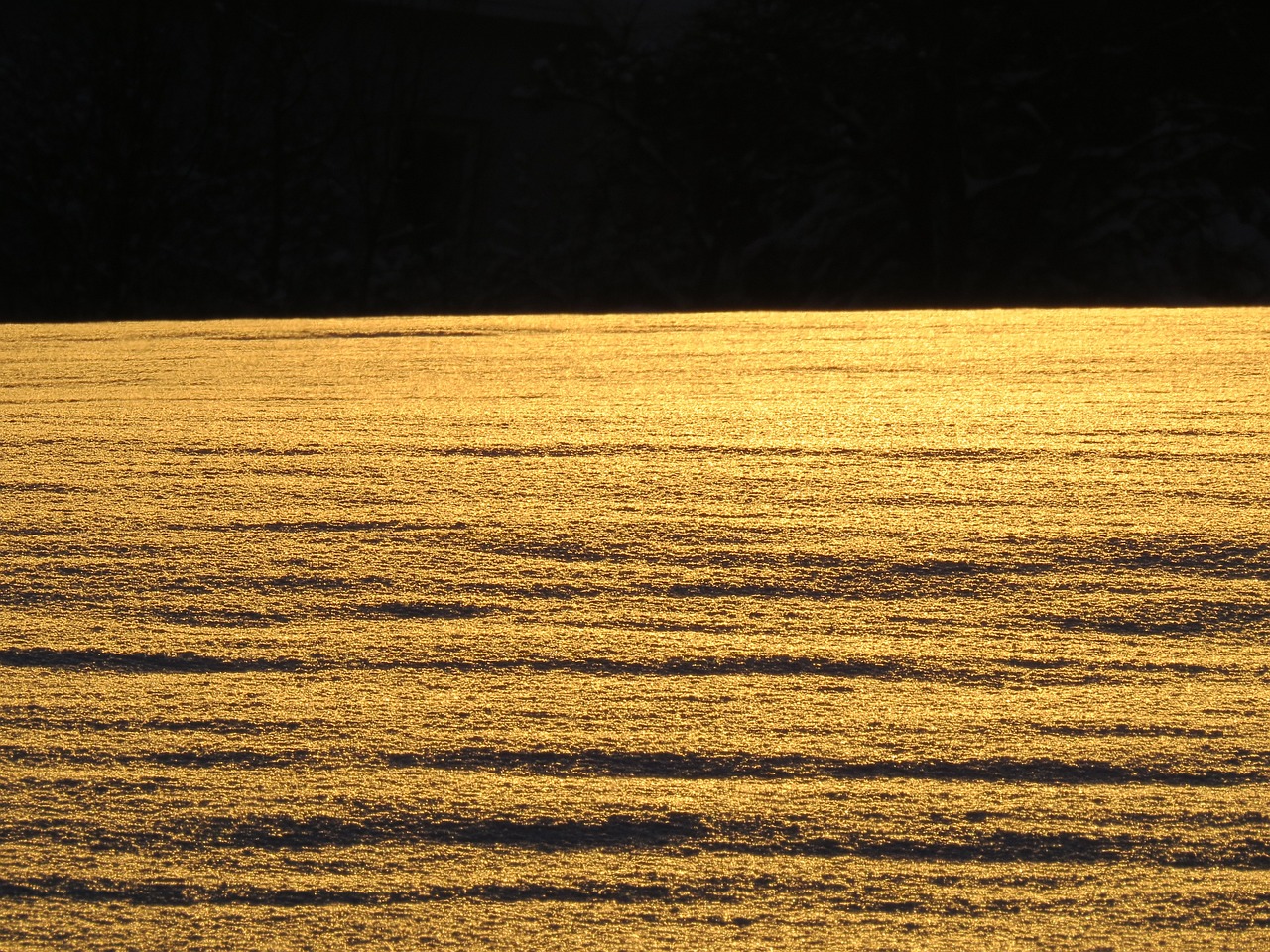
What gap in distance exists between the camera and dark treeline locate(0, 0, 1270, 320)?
4391 mm

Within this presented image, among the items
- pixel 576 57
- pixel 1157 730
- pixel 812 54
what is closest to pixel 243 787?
pixel 1157 730

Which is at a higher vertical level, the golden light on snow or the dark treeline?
the dark treeline

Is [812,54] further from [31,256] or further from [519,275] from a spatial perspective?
[31,256]

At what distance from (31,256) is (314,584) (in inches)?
159

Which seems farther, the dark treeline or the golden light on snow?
the dark treeline

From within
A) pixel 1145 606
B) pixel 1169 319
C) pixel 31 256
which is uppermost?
pixel 31 256

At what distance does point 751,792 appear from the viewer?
2.12 feet

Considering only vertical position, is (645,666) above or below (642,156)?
below

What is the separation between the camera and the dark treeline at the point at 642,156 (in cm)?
439

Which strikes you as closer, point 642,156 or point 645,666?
point 645,666

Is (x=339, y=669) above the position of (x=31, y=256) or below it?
below

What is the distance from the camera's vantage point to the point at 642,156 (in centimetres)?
484

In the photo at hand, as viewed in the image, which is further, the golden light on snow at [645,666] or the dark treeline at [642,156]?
the dark treeline at [642,156]

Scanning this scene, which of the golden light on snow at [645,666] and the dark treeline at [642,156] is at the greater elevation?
the dark treeline at [642,156]
